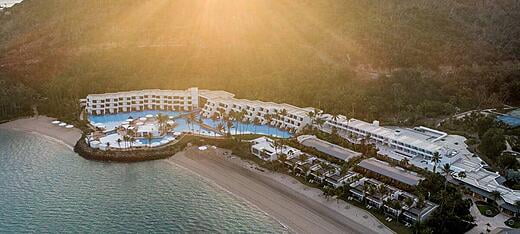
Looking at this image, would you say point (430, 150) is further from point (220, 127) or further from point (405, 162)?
point (220, 127)

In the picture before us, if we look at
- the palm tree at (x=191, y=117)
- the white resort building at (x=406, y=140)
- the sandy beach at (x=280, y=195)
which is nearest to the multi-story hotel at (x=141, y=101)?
the palm tree at (x=191, y=117)

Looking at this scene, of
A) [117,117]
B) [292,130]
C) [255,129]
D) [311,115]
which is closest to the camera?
[311,115]

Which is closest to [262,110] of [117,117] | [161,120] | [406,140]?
[161,120]

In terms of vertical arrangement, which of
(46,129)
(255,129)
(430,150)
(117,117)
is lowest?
(46,129)

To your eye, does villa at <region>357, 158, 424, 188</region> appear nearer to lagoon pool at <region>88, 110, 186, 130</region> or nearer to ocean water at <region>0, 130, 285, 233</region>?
ocean water at <region>0, 130, 285, 233</region>

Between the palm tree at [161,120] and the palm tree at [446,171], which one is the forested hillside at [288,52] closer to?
the palm tree at [161,120]

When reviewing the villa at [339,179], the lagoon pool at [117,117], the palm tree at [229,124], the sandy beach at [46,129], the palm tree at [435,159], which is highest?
the palm tree at [435,159]

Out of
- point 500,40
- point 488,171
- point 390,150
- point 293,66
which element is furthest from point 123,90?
point 500,40
